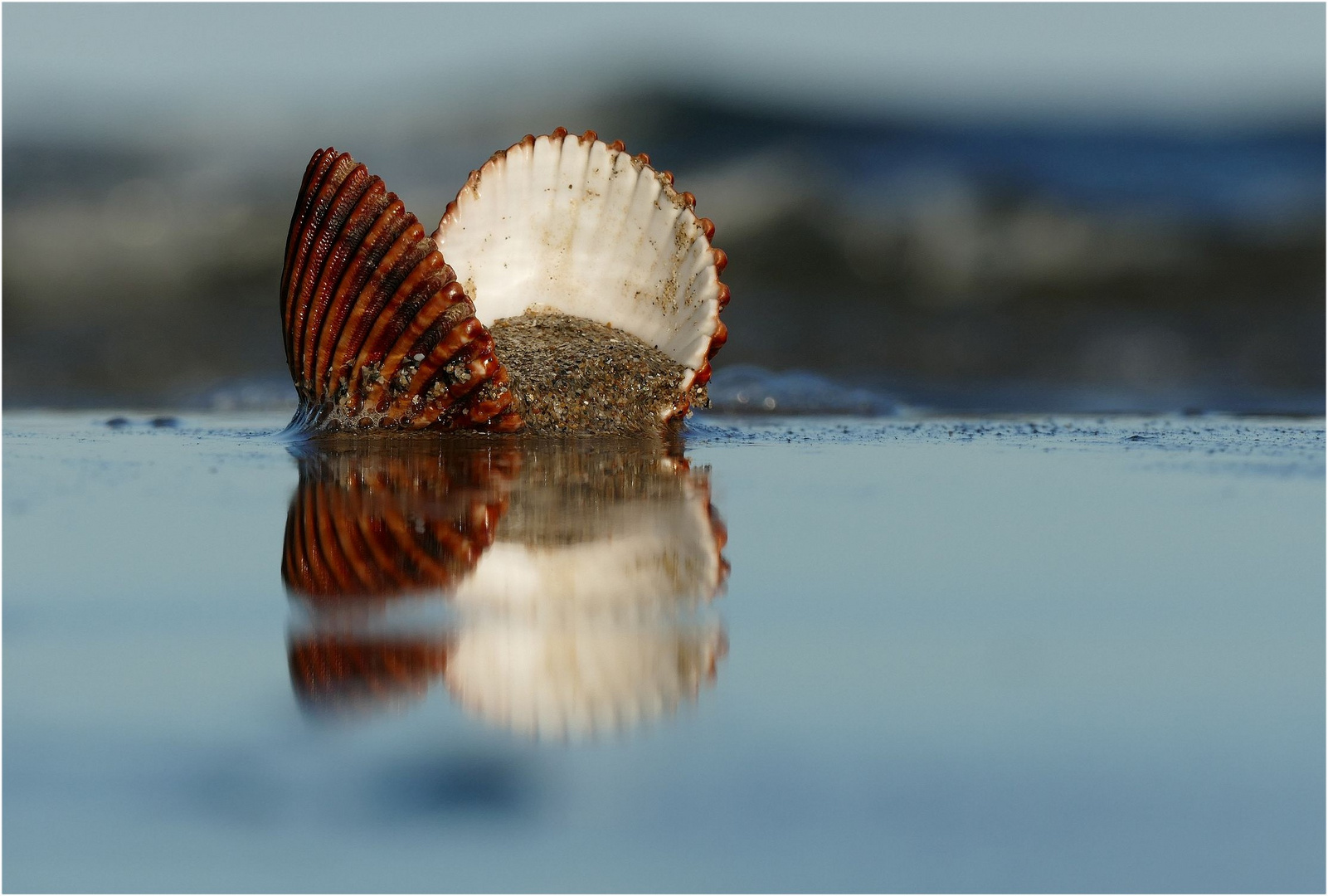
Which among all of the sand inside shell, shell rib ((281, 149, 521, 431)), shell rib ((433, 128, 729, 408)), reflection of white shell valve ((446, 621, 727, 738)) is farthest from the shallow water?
shell rib ((433, 128, 729, 408))

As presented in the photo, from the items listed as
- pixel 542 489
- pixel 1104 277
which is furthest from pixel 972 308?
pixel 542 489

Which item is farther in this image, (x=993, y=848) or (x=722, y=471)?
(x=722, y=471)

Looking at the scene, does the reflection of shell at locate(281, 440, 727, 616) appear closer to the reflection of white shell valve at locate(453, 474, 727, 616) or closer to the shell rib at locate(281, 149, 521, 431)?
the reflection of white shell valve at locate(453, 474, 727, 616)

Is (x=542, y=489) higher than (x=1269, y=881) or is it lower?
higher

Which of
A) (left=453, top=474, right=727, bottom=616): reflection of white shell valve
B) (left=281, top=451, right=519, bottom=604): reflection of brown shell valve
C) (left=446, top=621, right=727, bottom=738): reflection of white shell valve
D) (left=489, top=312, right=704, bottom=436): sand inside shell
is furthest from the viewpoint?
(left=489, top=312, right=704, bottom=436): sand inside shell

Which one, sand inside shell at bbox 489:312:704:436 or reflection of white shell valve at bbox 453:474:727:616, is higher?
sand inside shell at bbox 489:312:704:436

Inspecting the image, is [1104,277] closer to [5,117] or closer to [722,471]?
[722,471]
